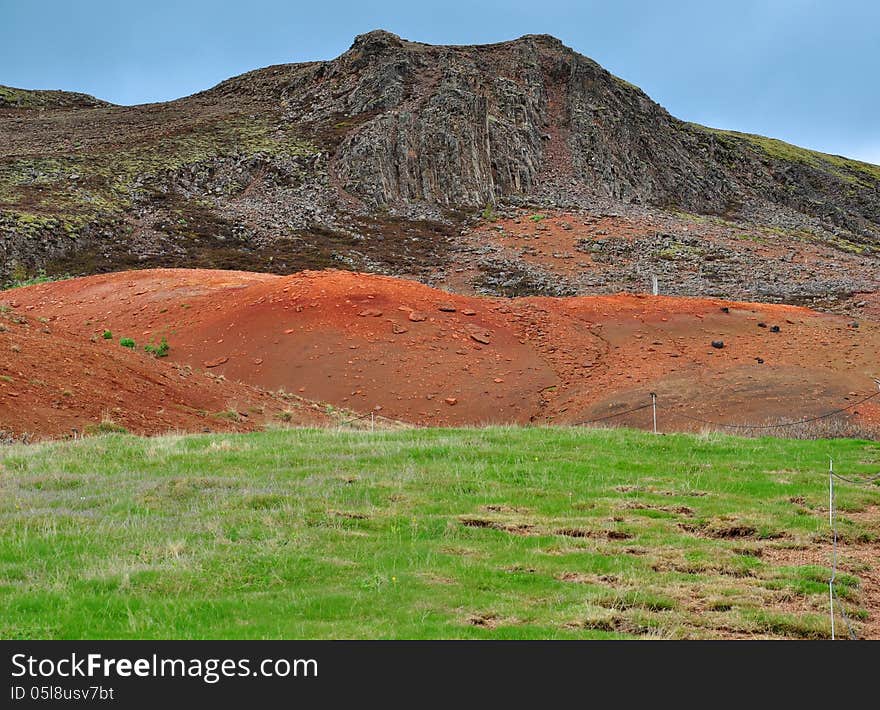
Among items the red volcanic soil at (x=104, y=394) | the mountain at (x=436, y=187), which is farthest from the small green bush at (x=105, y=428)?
the mountain at (x=436, y=187)

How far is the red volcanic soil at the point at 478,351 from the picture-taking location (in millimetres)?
23766

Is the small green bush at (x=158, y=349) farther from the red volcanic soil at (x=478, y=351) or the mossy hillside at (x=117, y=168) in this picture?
the mossy hillside at (x=117, y=168)

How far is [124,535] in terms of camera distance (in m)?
9.36

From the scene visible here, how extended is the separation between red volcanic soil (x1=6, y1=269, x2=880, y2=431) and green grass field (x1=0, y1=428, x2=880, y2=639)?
8316 millimetres

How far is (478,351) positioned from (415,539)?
59.9ft

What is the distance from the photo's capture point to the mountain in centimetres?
4488

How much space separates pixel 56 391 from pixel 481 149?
47143 mm

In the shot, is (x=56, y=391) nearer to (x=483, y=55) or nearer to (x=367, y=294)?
(x=367, y=294)

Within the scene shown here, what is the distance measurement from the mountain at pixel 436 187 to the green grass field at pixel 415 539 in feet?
89.3

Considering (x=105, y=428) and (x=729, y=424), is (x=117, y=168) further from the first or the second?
(x=729, y=424)

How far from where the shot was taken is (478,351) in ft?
90.6

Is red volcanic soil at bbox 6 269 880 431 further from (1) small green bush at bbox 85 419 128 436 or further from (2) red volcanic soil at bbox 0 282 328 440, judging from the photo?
(1) small green bush at bbox 85 419 128 436
